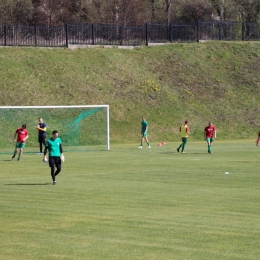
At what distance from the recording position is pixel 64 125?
50.4 metres

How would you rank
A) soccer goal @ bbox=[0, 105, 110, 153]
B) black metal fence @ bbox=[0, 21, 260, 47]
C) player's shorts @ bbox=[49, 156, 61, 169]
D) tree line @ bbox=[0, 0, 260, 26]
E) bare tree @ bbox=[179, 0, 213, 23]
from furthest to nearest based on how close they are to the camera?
bare tree @ bbox=[179, 0, 213, 23] < tree line @ bbox=[0, 0, 260, 26] < black metal fence @ bbox=[0, 21, 260, 47] < soccer goal @ bbox=[0, 105, 110, 153] < player's shorts @ bbox=[49, 156, 61, 169]

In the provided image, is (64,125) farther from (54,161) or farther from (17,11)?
(17,11)

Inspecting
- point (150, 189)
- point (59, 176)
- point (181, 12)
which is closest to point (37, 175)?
point (59, 176)

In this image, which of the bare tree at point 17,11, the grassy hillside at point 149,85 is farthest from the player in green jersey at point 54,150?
the bare tree at point 17,11

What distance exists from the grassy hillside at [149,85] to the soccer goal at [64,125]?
207 centimetres

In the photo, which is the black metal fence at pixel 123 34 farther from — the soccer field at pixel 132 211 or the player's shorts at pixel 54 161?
the player's shorts at pixel 54 161

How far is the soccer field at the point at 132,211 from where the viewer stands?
1432 centimetres

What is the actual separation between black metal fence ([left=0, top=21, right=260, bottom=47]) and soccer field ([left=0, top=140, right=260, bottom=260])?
30.7 m

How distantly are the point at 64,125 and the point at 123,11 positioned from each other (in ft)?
102

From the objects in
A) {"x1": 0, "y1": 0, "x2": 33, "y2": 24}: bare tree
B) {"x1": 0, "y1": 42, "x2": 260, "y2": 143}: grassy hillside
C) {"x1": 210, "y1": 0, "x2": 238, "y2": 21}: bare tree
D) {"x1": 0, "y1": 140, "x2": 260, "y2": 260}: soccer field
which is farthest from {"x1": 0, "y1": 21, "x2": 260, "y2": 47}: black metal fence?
{"x1": 0, "y1": 140, "x2": 260, "y2": 260}: soccer field

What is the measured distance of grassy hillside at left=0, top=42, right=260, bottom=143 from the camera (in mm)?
57594

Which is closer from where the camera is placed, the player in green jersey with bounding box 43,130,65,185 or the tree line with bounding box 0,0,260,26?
the player in green jersey with bounding box 43,130,65,185

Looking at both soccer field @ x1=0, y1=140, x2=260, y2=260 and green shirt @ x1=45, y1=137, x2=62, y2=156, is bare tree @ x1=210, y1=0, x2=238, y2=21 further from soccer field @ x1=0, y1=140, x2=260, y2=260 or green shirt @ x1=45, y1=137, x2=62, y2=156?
green shirt @ x1=45, y1=137, x2=62, y2=156

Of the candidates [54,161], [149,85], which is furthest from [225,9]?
[54,161]
